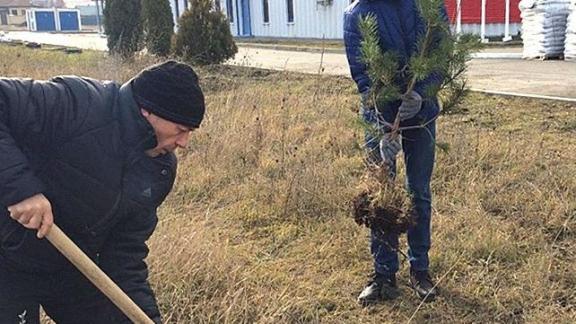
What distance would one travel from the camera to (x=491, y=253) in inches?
139

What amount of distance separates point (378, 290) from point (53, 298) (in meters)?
1.63

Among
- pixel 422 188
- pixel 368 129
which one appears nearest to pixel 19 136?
pixel 368 129

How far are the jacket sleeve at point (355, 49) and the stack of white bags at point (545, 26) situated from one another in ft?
32.2

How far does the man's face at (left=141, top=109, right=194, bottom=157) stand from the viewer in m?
1.93

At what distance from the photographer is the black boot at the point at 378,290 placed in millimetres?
3205

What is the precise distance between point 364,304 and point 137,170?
159cm

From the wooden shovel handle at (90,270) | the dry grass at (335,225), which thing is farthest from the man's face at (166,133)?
the dry grass at (335,225)

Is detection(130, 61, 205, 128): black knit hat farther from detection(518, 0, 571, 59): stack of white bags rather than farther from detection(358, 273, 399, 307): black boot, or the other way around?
detection(518, 0, 571, 59): stack of white bags

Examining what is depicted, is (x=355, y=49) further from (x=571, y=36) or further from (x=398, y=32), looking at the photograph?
(x=571, y=36)

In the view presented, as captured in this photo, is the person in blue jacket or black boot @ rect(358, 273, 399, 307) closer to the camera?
the person in blue jacket

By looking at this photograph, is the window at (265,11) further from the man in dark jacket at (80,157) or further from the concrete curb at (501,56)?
the man in dark jacket at (80,157)

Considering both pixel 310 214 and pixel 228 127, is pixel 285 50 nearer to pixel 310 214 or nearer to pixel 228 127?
pixel 228 127

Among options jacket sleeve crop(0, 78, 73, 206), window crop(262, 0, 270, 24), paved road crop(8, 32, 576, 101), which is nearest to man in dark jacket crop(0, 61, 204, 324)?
jacket sleeve crop(0, 78, 73, 206)

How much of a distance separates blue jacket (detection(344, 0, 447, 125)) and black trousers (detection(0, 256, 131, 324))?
4.85 ft
